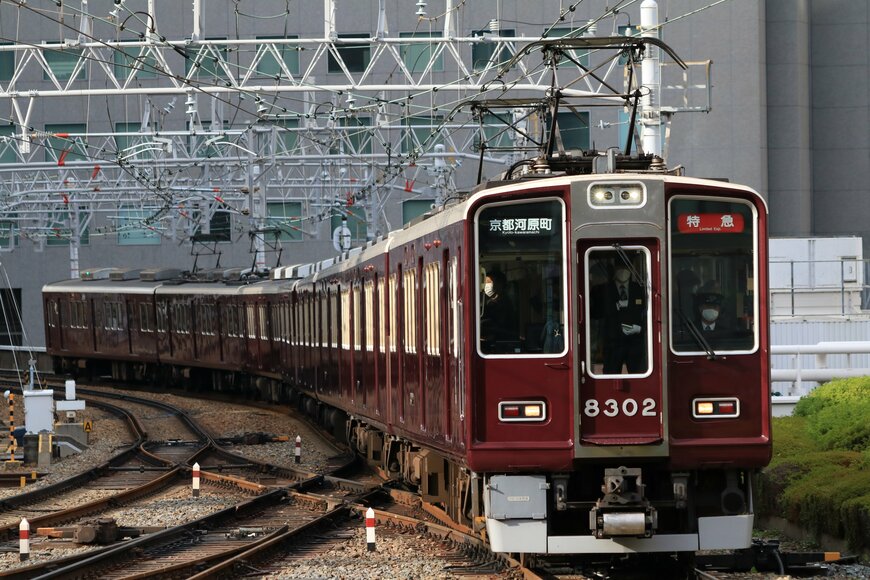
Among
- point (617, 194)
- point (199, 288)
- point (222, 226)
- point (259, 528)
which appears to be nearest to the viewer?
point (617, 194)

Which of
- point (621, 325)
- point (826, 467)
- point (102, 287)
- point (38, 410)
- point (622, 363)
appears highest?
point (102, 287)

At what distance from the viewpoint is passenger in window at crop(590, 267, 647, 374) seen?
9.38 meters

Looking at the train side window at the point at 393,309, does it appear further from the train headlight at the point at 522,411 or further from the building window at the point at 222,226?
the building window at the point at 222,226

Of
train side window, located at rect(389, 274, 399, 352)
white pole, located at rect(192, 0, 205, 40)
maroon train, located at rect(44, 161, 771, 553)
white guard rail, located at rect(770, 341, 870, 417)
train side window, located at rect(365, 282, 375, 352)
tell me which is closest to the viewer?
maroon train, located at rect(44, 161, 771, 553)

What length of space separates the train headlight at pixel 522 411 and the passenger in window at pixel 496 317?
0.34 meters

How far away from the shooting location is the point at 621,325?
940 centimetres

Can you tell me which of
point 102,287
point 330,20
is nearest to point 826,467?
point 330,20

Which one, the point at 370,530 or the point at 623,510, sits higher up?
the point at 623,510

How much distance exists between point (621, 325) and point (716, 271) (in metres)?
0.68

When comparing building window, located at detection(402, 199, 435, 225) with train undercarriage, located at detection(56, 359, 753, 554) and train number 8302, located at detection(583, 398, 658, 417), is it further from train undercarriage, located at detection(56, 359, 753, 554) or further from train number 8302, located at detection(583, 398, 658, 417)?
train number 8302, located at detection(583, 398, 658, 417)

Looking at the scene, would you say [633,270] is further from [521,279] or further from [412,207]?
[412,207]

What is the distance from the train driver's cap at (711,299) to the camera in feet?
31.1

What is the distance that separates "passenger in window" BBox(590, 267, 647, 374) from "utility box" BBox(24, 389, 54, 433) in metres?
13.9

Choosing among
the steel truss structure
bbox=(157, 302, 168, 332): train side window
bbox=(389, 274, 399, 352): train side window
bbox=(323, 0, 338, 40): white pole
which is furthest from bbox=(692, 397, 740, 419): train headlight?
bbox=(157, 302, 168, 332): train side window
